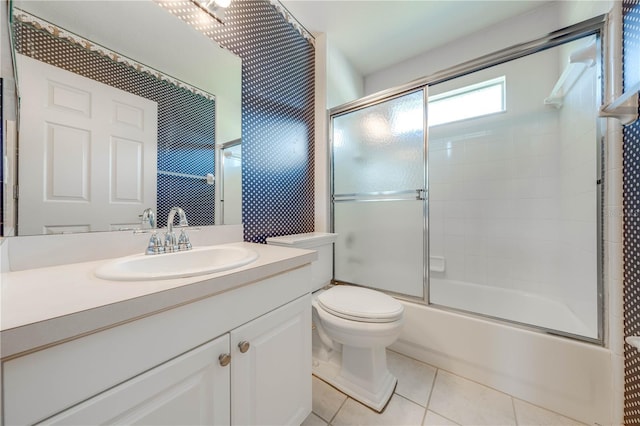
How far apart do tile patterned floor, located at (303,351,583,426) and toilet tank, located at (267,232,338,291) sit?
0.58 meters

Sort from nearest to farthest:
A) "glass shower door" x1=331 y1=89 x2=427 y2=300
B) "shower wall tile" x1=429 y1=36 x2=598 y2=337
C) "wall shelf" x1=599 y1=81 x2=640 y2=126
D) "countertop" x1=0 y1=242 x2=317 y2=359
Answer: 1. "countertop" x1=0 y1=242 x2=317 y2=359
2. "wall shelf" x1=599 y1=81 x2=640 y2=126
3. "shower wall tile" x1=429 y1=36 x2=598 y2=337
4. "glass shower door" x1=331 y1=89 x2=427 y2=300

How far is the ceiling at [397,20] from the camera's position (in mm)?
1594

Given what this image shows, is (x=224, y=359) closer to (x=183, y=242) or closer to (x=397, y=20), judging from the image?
(x=183, y=242)

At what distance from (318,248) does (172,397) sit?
1079 millimetres

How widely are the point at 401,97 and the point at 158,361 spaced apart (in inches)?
75.5

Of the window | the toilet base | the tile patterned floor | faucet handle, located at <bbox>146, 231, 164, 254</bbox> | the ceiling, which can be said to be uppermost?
the ceiling

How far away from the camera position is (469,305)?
195 centimetres

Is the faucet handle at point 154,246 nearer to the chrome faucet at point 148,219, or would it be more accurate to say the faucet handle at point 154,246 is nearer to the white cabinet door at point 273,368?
the chrome faucet at point 148,219

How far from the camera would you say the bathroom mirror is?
0.75 m

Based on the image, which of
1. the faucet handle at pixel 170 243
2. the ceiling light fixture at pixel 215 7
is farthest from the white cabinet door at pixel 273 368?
the ceiling light fixture at pixel 215 7

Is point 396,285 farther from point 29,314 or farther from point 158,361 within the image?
point 29,314

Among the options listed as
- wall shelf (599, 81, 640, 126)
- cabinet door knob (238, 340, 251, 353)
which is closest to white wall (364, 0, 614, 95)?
wall shelf (599, 81, 640, 126)

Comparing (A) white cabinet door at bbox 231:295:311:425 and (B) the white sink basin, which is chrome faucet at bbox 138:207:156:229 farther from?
(A) white cabinet door at bbox 231:295:311:425

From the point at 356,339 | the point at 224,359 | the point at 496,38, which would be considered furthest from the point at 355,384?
the point at 496,38
